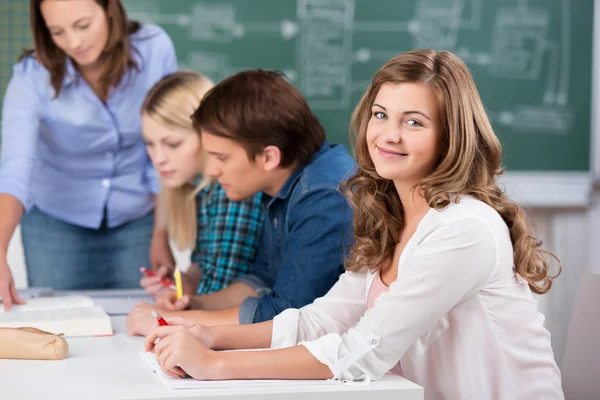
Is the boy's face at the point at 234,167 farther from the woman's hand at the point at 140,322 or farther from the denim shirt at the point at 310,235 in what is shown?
the woman's hand at the point at 140,322

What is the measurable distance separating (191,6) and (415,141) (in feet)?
7.93

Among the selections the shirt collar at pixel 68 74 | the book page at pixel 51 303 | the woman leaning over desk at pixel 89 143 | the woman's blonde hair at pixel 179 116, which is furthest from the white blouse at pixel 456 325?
the shirt collar at pixel 68 74

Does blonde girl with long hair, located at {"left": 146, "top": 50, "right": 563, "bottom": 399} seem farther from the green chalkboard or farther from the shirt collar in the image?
the green chalkboard

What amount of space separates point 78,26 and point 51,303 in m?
0.88

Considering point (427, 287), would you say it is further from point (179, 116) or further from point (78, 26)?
point (78, 26)

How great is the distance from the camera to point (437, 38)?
3891mm

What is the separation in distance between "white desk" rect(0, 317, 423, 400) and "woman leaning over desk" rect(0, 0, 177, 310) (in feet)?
3.76

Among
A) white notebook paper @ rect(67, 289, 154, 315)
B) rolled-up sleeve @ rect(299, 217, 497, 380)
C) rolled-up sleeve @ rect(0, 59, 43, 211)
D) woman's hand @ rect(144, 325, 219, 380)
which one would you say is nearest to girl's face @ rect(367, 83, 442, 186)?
rolled-up sleeve @ rect(299, 217, 497, 380)

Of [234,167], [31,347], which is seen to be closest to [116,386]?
[31,347]

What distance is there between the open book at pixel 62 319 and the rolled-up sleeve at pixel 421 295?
0.52 metres

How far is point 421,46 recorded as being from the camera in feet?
12.7

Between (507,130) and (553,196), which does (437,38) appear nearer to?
(507,130)

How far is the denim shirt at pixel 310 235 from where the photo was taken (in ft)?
5.66

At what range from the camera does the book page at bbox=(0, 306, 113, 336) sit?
1.59 metres
